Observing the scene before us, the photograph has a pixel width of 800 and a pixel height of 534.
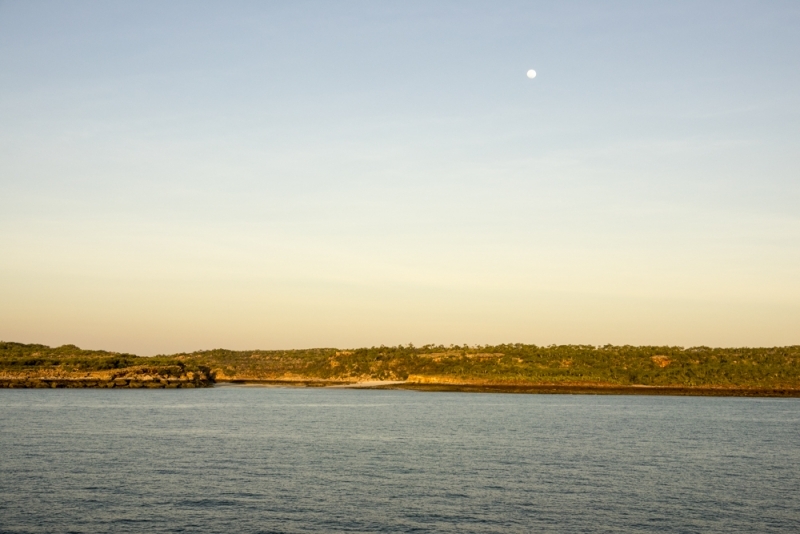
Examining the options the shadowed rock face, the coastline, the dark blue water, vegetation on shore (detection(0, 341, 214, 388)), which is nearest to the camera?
the dark blue water

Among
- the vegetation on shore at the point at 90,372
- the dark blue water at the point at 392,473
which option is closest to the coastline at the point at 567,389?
the vegetation on shore at the point at 90,372

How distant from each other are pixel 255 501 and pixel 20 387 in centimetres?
13490

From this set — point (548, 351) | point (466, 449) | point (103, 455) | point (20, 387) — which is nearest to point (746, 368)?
point (548, 351)

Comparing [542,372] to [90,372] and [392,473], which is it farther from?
[392,473]

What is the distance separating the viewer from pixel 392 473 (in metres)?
47.8

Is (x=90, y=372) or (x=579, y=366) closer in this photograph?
(x=90, y=372)

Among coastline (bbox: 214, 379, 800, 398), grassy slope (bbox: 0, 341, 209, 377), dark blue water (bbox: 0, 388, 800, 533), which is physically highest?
grassy slope (bbox: 0, 341, 209, 377)

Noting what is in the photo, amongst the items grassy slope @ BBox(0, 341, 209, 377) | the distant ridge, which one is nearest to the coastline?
the distant ridge

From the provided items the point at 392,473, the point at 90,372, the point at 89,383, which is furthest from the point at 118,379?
the point at 392,473

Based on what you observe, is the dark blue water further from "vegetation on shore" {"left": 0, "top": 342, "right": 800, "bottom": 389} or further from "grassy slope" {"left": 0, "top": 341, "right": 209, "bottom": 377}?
"grassy slope" {"left": 0, "top": 341, "right": 209, "bottom": 377}

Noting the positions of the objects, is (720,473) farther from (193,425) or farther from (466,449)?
(193,425)

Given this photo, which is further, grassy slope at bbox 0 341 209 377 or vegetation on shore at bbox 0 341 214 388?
grassy slope at bbox 0 341 209 377

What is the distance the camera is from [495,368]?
184 m

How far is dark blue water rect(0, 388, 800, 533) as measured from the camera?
35.0m
